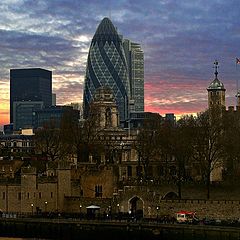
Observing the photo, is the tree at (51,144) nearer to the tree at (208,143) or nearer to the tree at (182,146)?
the tree at (182,146)

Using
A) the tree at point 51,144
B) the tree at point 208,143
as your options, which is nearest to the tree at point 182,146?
the tree at point 208,143

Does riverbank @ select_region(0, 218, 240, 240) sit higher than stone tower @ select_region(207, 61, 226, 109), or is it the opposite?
stone tower @ select_region(207, 61, 226, 109)

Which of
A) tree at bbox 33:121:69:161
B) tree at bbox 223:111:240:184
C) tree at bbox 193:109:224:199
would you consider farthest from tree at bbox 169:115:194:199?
tree at bbox 33:121:69:161

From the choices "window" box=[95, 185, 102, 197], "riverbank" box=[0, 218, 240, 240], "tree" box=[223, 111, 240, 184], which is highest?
"tree" box=[223, 111, 240, 184]

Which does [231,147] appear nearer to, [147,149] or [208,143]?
[208,143]

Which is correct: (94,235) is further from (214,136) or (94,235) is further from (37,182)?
(214,136)

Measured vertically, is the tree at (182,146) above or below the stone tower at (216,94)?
below

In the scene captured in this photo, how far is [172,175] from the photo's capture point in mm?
102625

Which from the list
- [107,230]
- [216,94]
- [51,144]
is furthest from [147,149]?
[107,230]

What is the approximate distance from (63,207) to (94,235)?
38.0ft

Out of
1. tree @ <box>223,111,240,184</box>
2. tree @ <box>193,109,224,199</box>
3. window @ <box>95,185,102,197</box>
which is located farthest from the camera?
window @ <box>95,185,102,197</box>

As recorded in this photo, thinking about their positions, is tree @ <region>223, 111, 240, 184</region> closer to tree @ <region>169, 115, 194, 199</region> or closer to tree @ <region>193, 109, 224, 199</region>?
tree @ <region>193, 109, 224, 199</region>

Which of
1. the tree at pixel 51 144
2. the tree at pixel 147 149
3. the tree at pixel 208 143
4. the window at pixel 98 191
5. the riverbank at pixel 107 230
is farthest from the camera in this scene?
the tree at pixel 51 144

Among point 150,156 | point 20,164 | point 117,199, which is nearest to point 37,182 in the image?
point 117,199
